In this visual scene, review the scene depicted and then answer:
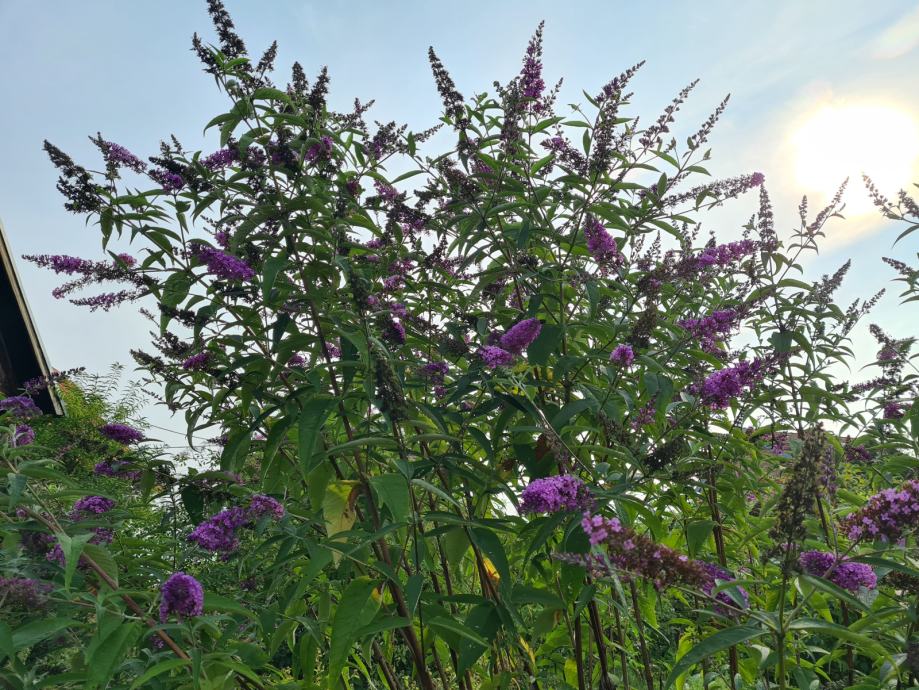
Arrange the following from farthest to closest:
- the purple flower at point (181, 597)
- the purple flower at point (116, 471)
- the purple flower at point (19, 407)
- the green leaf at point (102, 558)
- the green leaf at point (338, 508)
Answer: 1. the purple flower at point (19, 407)
2. the purple flower at point (116, 471)
3. the green leaf at point (338, 508)
4. the green leaf at point (102, 558)
5. the purple flower at point (181, 597)

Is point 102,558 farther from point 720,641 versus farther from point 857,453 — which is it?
point 857,453

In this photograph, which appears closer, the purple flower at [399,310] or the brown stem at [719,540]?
the purple flower at [399,310]

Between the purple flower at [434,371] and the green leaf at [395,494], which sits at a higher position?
the purple flower at [434,371]

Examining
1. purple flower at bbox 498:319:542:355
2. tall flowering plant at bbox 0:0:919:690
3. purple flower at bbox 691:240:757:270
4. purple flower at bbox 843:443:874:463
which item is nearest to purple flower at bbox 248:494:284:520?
tall flowering plant at bbox 0:0:919:690

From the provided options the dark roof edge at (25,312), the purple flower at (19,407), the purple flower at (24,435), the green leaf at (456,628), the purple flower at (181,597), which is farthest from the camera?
the dark roof edge at (25,312)

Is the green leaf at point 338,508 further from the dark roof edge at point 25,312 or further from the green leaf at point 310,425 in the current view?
the dark roof edge at point 25,312

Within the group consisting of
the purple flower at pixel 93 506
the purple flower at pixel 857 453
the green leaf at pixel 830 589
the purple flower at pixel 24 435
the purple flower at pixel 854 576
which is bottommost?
the purple flower at pixel 854 576

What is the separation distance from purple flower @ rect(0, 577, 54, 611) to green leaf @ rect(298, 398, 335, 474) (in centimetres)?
84

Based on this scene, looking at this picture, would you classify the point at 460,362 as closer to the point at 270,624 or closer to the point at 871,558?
the point at 270,624

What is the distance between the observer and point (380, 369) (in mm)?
1895

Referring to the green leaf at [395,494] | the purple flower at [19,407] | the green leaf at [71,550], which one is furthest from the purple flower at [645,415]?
the purple flower at [19,407]

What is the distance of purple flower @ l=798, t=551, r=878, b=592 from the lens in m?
1.85

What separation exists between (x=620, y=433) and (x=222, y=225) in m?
1.81

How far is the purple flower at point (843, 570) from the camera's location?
6.07 ft
